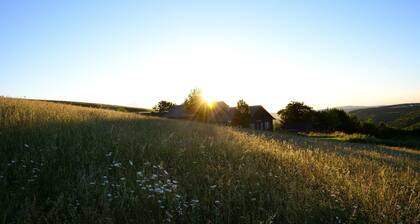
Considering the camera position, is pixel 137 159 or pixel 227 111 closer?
pixel 137 159

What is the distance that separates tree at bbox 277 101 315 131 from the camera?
76.6 meters

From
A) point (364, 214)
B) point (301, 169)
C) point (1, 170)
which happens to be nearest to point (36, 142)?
point (1, 170)

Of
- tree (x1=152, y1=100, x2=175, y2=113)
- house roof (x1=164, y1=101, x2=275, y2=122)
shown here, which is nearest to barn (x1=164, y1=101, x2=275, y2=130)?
house roof (x1=164, y1=101, x2=275, y2=122)

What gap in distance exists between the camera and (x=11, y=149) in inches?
200

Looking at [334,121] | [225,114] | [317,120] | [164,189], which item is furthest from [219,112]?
[164,189]

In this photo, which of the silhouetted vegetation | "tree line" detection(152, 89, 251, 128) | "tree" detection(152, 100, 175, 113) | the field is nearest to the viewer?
the field

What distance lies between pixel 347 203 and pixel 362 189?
1.34 feet

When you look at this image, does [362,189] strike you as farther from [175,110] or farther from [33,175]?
[175,110]

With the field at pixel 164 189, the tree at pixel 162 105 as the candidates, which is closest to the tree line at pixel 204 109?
the tree at pixel 162 105

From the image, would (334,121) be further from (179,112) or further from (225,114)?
(179,112)

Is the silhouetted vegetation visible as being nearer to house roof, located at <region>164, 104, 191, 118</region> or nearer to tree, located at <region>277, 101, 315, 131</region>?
tree, located at <region>277, 101, 315, 131</region>

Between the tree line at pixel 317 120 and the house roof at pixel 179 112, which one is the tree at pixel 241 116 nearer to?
the house roof at pixel 179 112

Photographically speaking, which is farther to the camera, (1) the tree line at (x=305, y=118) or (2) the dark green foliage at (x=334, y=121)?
(2) the dark green foliage at (x=334, y=121)

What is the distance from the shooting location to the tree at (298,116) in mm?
76562
